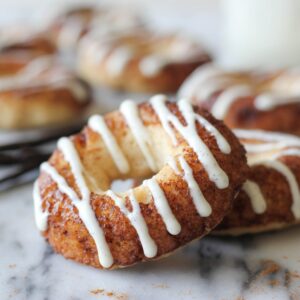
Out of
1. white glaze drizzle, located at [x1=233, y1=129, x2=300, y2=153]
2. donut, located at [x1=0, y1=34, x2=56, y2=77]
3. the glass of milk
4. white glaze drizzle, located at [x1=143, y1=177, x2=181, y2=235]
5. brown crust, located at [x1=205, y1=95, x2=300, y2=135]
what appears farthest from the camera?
donut, located at [x1=0, y1=34, x2=56, y2=77]

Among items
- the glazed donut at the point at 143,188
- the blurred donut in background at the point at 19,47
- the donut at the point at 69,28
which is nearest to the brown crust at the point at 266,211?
the glazed donut at the point at 143,188

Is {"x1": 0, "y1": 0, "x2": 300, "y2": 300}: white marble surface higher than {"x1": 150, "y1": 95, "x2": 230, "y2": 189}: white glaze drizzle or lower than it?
lower

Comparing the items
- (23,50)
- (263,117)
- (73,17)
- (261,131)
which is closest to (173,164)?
(261,131)

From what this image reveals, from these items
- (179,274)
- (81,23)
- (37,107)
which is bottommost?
(179,274)

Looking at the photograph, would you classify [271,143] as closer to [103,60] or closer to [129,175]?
[129,175]

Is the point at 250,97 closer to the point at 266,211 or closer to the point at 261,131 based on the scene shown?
the point at 261,131

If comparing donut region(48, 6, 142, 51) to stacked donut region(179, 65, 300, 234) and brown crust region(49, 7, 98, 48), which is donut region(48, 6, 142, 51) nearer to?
brown crust region(49, 7, 98, 48)

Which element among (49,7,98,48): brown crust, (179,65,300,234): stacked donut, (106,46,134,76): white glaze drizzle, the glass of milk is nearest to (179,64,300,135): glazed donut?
Answer: (179,65,300,234): stacked donut

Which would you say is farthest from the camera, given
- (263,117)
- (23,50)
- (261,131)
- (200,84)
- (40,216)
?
(23,50)
